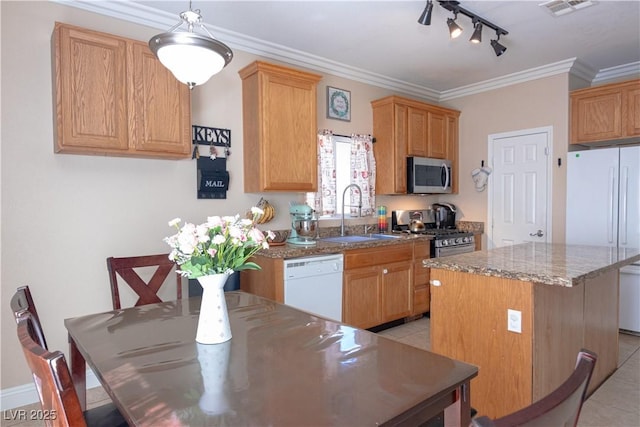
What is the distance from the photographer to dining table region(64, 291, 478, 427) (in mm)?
911

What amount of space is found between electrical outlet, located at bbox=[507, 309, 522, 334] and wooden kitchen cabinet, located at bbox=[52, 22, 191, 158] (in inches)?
90.5

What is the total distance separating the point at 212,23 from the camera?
307 cm

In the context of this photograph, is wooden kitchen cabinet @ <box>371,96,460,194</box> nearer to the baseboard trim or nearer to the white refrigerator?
the white refrigerator

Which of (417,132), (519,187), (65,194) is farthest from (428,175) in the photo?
(65,194)

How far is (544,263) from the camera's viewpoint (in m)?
2.16

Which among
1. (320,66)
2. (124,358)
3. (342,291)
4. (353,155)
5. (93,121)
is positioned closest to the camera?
(124,358)

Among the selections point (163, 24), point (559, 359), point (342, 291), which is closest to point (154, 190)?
point (163, 24)

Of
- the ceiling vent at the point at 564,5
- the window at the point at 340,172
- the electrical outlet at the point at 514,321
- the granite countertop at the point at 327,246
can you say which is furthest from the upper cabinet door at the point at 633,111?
the electrical outlet at the point at 514,321

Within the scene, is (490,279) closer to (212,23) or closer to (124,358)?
(124,358)

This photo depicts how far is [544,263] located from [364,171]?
2.43 metres

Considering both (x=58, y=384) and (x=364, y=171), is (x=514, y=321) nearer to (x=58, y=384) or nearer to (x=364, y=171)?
(x=58, y=384)

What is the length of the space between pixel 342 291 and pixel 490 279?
4.97 feet

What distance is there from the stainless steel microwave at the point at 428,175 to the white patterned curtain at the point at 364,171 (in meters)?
0.42

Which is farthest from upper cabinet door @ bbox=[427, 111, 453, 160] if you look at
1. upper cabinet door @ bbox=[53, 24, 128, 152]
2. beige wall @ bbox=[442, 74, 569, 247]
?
upper cabinet door @ bbox=[53, 24, 128, 152]
